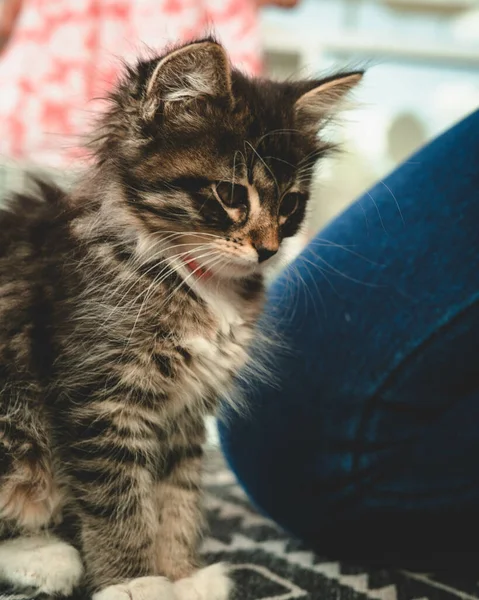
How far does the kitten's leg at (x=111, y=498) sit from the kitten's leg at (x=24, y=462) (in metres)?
0.07

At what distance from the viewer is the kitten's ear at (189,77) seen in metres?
0.90

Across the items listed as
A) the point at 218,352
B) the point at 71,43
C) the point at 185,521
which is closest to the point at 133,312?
the point at 218,352

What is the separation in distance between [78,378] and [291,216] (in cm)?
42

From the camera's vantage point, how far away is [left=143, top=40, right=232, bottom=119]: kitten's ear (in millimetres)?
896

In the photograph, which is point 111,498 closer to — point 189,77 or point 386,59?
point 189,77

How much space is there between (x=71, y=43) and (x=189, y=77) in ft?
5.18

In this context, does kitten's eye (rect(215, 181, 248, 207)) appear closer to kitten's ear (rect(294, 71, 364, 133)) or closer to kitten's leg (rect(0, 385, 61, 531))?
kitten's ear (rect(294, 71, 364, 133))

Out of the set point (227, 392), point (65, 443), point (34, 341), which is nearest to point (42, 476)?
point (65, 443)

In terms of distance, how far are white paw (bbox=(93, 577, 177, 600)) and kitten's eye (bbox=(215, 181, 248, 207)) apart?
1.78ft

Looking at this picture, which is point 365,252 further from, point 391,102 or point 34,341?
point 391,102

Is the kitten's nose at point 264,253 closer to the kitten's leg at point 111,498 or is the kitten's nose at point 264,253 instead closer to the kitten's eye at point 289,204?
the kitten's eye at point 289,204

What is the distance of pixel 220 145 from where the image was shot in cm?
95

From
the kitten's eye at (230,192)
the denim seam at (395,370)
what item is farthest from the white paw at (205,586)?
the kitten's eye at (230,192)

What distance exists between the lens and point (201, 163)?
95cm
